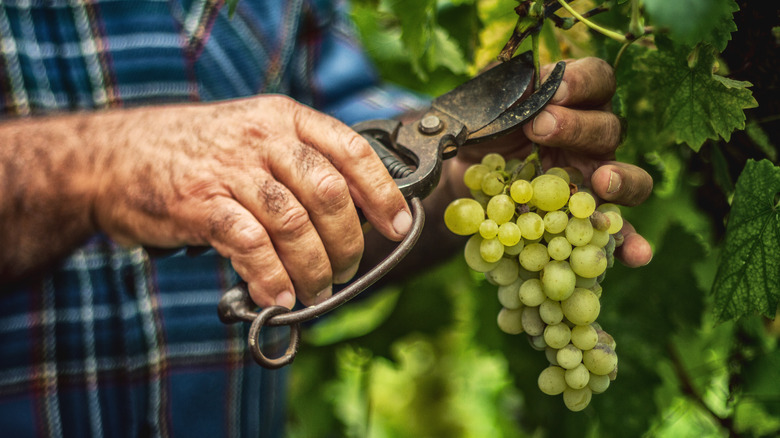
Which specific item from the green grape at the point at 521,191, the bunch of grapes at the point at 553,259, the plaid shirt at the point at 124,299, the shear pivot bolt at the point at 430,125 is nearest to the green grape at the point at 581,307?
the bunch of grapes at the point at 553,259

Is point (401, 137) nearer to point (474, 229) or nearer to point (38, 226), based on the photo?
point (474, 229)

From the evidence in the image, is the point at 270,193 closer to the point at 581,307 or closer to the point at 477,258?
the point at 477,258

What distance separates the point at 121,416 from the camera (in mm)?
1013

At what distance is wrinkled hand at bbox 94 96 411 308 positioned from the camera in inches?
23.2

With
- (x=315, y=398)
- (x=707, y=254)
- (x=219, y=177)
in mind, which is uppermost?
(x=219, y=177)

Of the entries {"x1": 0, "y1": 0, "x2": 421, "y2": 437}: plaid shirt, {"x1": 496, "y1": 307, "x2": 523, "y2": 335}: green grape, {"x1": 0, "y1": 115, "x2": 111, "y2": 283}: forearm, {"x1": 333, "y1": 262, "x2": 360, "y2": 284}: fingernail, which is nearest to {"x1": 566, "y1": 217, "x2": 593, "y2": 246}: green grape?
{"x1": 496, "y1": 307, "x2": 523, "y2": 335}: green grape

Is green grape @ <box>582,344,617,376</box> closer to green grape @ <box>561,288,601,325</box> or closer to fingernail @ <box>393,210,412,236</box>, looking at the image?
green grape @ <box>561,288,601,325</box>

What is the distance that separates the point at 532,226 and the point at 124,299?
0.78 m

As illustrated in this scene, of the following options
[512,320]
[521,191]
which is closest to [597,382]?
[512,320]

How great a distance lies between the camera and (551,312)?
556 millimetres

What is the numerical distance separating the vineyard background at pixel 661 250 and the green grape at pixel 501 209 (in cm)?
20

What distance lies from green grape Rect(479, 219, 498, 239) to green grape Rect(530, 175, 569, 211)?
5 cm

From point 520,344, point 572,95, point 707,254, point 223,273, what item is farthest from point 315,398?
point 572,95

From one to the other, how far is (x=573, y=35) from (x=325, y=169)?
1.53ft
